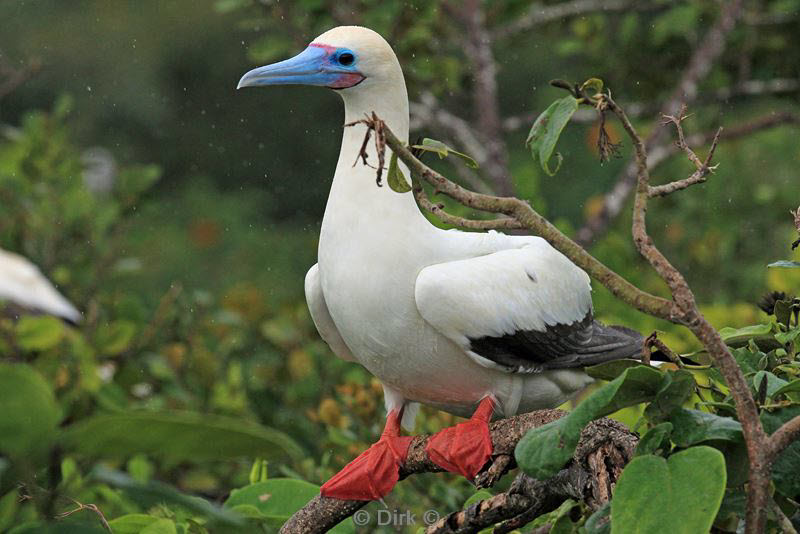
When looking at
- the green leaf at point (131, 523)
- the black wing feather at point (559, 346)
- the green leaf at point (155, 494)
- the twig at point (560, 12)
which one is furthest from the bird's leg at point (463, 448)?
the twig at point (560, 12)

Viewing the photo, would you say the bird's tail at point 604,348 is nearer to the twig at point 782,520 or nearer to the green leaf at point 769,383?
the green leaf at point 769,383

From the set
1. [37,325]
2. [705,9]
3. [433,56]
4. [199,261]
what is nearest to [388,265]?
[37,325]

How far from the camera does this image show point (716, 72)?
224 inches

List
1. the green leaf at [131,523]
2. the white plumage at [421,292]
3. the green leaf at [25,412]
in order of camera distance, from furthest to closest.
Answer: the white plumage at [421,292] → the green leaf at [131,523] → the green leaf at [25,412]

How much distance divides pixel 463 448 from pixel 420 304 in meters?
0.29

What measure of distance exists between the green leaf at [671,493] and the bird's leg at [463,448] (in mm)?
→ 833

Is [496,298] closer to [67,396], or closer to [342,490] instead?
[342,490]

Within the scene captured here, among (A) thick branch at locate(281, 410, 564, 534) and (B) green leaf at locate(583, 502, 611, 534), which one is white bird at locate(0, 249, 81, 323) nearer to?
(A) thick branch at locate(281, 410, 564, 534)

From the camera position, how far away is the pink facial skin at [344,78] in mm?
Answer: 2523

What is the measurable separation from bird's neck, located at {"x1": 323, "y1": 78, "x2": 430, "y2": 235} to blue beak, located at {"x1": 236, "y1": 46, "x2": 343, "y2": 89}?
0.09 m

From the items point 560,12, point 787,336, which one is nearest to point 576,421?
point 787,336

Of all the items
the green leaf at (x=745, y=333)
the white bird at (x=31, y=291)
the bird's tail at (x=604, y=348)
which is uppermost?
the green leaf at (x=745, y=333)

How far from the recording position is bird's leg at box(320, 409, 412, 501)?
7.31 ft

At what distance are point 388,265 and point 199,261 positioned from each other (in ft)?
23.7
